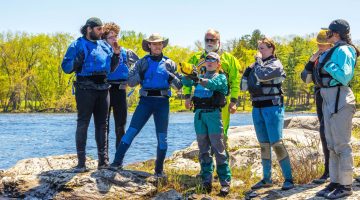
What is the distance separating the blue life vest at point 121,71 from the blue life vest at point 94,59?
0.50m

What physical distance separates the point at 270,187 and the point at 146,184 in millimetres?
1764

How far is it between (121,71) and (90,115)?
950 millimetres

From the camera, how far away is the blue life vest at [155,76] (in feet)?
23.0

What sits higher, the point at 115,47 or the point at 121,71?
the point at 115,47

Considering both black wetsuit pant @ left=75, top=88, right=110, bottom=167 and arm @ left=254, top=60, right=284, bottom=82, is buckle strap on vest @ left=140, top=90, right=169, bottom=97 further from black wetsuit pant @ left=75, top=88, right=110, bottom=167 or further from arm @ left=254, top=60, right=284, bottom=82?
arm @ left=254, top=60, right=284, bottom=82

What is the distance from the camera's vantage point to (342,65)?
5629 mm

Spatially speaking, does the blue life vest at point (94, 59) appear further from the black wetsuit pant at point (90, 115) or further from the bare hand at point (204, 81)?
the bare hand at point (204, 81)

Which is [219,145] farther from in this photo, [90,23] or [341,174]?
[90,23]

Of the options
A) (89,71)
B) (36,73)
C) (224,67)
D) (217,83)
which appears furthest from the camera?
(36,73)

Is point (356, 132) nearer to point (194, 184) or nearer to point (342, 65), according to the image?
point (194, 184)

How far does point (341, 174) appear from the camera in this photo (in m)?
5.76

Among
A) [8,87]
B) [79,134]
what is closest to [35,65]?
[8,87]

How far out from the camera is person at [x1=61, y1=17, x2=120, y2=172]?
A: 6879mm

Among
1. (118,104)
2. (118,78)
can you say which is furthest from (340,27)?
(118,104)
